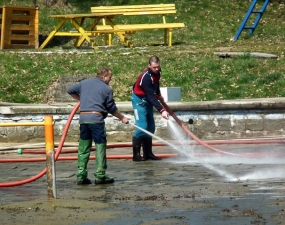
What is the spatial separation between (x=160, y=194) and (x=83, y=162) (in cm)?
137

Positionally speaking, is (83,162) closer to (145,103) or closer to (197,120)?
(145,103)

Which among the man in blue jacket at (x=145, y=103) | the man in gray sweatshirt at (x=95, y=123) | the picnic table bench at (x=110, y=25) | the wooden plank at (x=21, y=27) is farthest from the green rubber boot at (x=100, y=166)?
the wooden plank at (x=21, y=27)

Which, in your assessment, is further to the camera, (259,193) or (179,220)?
(259,193)

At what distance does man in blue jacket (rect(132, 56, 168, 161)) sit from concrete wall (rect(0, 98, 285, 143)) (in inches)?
77.2

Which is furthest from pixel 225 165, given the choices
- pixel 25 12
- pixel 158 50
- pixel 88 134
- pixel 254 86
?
pixel 25 12

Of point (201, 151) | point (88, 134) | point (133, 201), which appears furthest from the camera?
point (201, 151)

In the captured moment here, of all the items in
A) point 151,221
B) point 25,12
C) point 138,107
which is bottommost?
point 151,221

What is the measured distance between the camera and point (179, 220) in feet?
26.3

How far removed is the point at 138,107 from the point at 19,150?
2.09m

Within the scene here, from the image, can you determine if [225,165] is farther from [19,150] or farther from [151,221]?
[151,221]

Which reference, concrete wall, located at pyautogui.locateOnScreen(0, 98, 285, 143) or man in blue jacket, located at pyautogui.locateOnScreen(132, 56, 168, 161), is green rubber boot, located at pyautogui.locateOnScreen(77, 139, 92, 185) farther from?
concrete wall, located at pyautogui.locateOnScreen(0, 98, 285, 143)

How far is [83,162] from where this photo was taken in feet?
35.4

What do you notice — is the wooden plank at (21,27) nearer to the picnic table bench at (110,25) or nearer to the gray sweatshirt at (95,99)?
the picnic table bench at (110,25)

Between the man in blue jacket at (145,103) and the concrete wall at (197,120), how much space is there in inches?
77.2
